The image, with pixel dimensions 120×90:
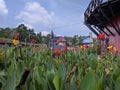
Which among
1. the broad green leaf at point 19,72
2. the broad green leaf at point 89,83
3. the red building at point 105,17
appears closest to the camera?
the broad green leaf at point 89,83

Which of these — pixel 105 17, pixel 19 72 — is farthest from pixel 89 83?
pixel 105 17

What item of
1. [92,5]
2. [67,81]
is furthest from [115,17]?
[67,81]

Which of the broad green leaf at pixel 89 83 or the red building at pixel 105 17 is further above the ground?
the red building at pixel 105 17

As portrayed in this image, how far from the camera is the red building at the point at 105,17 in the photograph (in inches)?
544

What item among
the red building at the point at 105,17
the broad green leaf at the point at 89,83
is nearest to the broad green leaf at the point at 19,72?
the broad green leaf at the point at 89,83

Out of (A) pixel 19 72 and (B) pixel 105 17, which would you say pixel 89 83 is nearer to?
(A) pixel 19 72

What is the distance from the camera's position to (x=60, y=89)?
1186 millimetres

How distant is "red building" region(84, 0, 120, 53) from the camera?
13.8m

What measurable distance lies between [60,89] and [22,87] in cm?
21

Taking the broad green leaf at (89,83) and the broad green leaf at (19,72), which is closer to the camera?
the broad green leaf at (89,83)

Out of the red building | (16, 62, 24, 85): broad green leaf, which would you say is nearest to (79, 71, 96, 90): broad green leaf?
(16, 62, 24, 85): broad green leaf

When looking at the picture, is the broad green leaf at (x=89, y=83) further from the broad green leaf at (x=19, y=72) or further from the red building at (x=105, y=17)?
the red building at (x=105, y=17)

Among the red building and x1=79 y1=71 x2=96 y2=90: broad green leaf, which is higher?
the red building

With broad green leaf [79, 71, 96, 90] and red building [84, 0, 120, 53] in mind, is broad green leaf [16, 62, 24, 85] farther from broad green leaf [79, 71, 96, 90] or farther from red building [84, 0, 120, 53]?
red building [84, 0, 120, 53]
